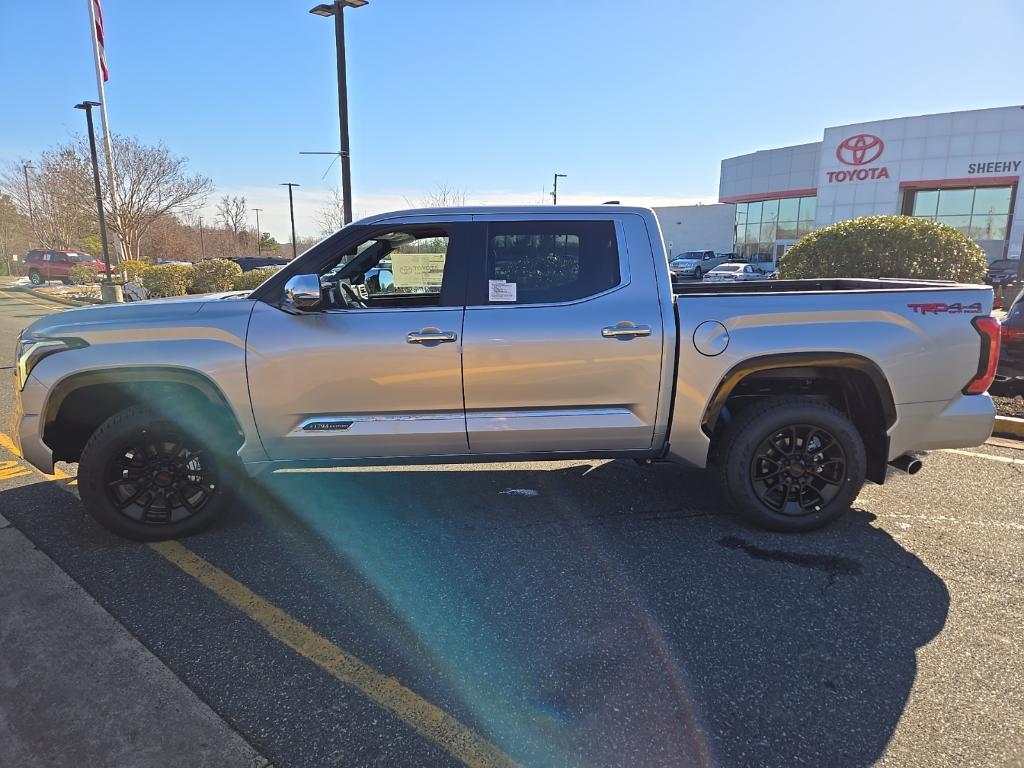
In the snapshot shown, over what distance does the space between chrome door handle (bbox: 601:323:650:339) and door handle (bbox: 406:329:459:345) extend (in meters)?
0.85

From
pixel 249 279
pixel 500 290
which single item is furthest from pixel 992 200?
pixel 500 290

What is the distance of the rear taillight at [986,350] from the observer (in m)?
3.60

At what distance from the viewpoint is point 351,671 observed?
2633mm

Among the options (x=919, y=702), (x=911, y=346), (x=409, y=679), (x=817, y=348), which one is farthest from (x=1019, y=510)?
(x=409, y=679)

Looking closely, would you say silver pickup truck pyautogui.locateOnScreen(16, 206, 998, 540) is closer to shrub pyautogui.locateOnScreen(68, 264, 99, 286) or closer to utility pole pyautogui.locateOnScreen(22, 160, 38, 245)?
shrub pyautogui.locateOnScreen(68, 264, 99, 286)

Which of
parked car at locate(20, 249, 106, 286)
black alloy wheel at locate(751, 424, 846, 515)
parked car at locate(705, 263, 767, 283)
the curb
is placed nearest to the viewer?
black alloy wheel at locate(751, 424, 846, 515)

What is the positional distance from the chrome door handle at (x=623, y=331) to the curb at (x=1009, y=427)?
4477 millimetres

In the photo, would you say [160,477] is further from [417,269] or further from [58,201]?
[58,201]

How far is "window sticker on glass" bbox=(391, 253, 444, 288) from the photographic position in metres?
4.04

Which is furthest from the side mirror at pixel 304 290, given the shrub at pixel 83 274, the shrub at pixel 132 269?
the shrub at pixel 83 274

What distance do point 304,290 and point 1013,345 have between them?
7278 mm

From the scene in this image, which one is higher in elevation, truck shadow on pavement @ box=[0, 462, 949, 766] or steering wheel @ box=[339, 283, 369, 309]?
steering wheel @ box=[339, 283, 369, 309]

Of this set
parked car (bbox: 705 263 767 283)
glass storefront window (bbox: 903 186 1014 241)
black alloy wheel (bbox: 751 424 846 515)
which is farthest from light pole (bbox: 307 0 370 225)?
glass storefront window (bbox: 903 186 1014 241)

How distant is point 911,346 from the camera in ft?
11.9
